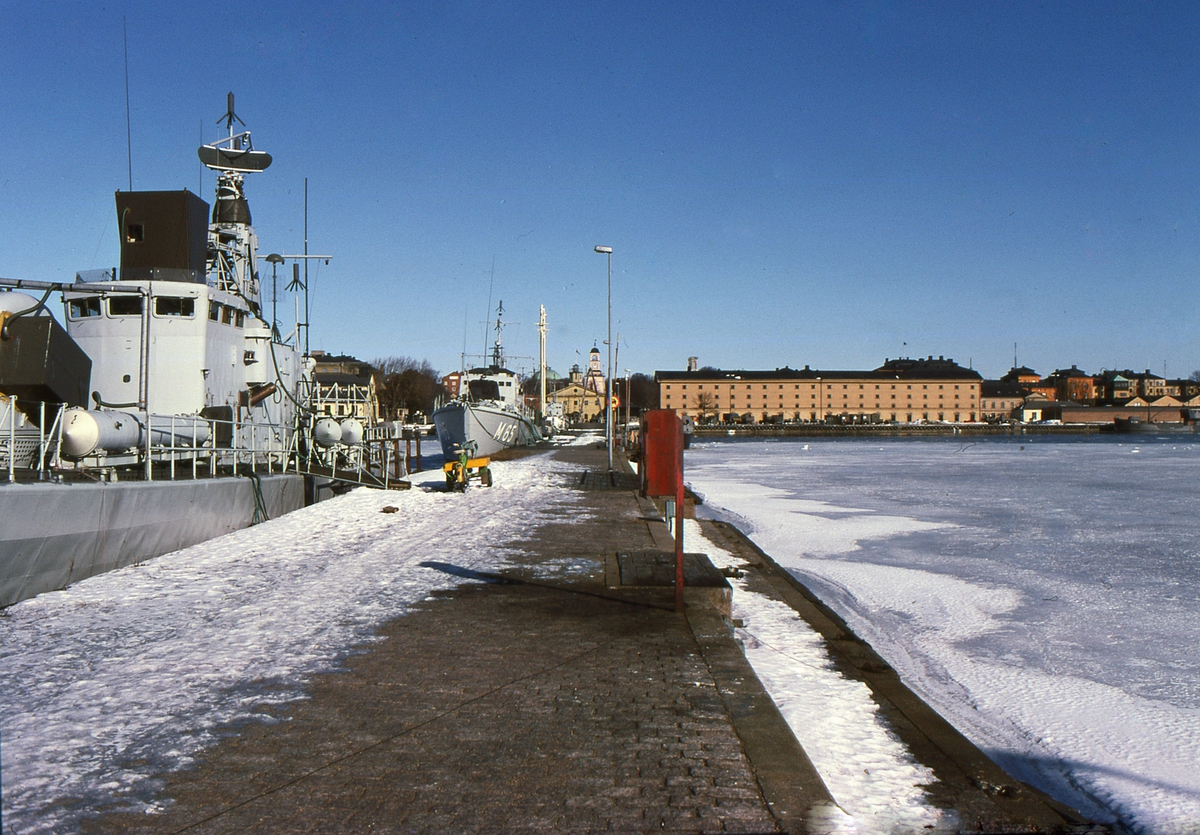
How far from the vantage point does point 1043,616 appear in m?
9.84

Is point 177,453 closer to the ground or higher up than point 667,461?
closer to the ground

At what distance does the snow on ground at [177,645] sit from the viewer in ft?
13.8

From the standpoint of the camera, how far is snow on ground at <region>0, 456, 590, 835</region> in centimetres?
421

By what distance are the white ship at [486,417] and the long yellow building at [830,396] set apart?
108 metres

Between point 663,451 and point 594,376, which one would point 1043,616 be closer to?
point 663,451

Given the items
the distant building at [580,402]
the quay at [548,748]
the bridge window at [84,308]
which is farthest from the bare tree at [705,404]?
the quay at [548,748]

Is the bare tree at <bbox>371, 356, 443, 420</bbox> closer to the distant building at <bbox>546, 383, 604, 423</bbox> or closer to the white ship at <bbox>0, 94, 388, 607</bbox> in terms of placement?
the distant building at <bbox>546, 383, 604, 423</bbox>

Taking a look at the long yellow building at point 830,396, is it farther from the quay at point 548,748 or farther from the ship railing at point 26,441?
the quay at point 548,748

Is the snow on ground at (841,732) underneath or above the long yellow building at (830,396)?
underneath

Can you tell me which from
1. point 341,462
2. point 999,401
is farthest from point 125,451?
point 999,401

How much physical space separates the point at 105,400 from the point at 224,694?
11.0 m

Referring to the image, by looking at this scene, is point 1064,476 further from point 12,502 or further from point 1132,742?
point 12,502

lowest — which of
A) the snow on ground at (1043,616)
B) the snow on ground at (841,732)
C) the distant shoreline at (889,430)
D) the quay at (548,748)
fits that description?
the distant shoreline at (889,430)

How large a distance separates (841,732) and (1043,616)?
18.6 feet
